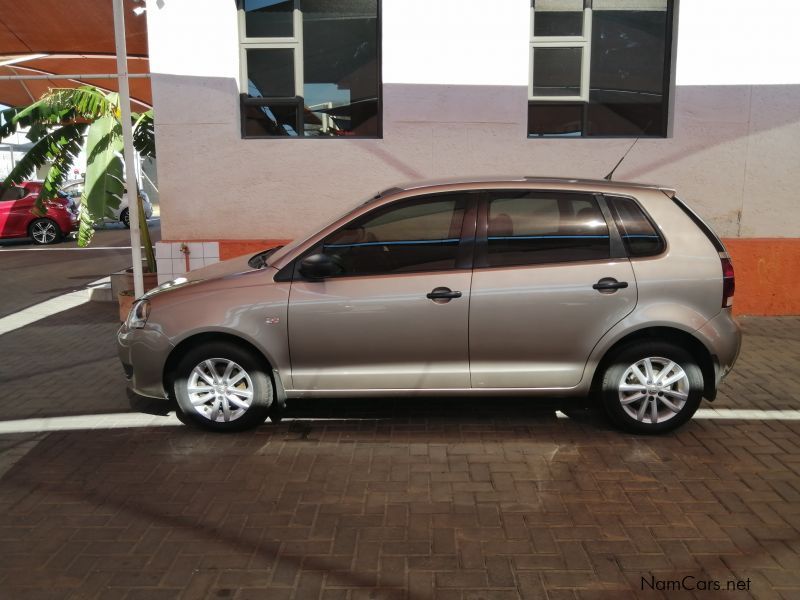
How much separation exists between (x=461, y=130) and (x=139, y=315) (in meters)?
4.80

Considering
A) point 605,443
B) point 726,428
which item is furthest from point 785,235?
point 605,443

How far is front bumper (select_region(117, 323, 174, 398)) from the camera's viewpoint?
16.7 ft

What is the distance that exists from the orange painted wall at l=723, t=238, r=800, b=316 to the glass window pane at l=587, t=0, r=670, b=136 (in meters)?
1.75

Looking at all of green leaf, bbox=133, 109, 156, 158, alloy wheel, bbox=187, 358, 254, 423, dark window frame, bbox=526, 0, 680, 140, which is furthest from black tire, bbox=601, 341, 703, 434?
green leaf, bbox=133, 109, 156, 158

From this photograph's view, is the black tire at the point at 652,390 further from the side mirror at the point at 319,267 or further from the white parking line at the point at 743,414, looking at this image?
the side mirror at the point at 319,267

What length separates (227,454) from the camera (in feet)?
15.9

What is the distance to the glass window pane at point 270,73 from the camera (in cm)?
894

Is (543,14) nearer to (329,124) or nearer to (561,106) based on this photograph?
(561,106)

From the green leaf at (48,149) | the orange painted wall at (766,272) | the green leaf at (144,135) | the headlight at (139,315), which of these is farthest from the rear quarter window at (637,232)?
the green leaf at (48,149)

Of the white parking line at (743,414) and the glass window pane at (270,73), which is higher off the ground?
the glass window pane at (270,73)

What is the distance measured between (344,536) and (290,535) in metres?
0.28

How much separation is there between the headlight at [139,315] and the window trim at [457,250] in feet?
3.29

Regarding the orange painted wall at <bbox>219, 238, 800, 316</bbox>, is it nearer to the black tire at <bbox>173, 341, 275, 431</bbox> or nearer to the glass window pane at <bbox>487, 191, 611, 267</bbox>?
the glass window pane at <bbox>487, 191, 611, 267</bbox>

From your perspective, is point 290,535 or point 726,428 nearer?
point 290,535
